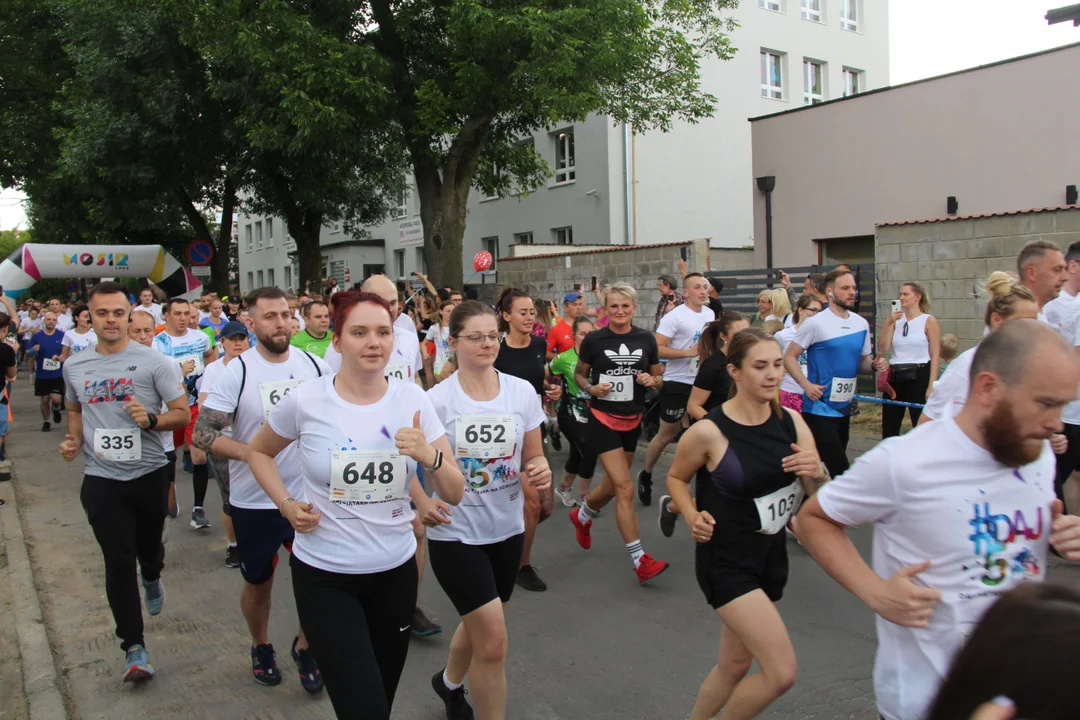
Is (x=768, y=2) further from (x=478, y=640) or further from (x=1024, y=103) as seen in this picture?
(x=478, y=640)

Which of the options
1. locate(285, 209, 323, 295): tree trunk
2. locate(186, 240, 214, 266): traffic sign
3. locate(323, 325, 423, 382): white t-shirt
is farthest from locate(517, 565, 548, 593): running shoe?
locate(285, 209, 323, 295): tree trunk

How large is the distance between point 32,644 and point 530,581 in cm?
294

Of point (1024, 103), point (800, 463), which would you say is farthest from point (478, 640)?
→ point (1024, 103)

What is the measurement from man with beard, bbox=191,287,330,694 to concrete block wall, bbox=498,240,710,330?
12.6 m

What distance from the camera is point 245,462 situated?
4227 mm

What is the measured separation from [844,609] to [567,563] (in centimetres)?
197

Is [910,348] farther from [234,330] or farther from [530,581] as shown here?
[234,330]

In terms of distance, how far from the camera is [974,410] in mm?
2182

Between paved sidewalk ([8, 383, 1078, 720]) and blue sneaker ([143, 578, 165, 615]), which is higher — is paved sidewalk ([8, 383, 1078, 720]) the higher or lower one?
the lower one

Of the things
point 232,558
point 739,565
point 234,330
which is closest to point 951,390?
point 739,565

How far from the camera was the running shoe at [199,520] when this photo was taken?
7.72m

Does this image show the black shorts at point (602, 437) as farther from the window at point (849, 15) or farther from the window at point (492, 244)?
the window at point (849, 15)

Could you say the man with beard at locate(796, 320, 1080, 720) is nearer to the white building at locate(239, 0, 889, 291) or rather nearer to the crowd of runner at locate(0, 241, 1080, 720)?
the crowd of runner at locate(0, 241, 1080, 720)

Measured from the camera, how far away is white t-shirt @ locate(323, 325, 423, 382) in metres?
5.53
